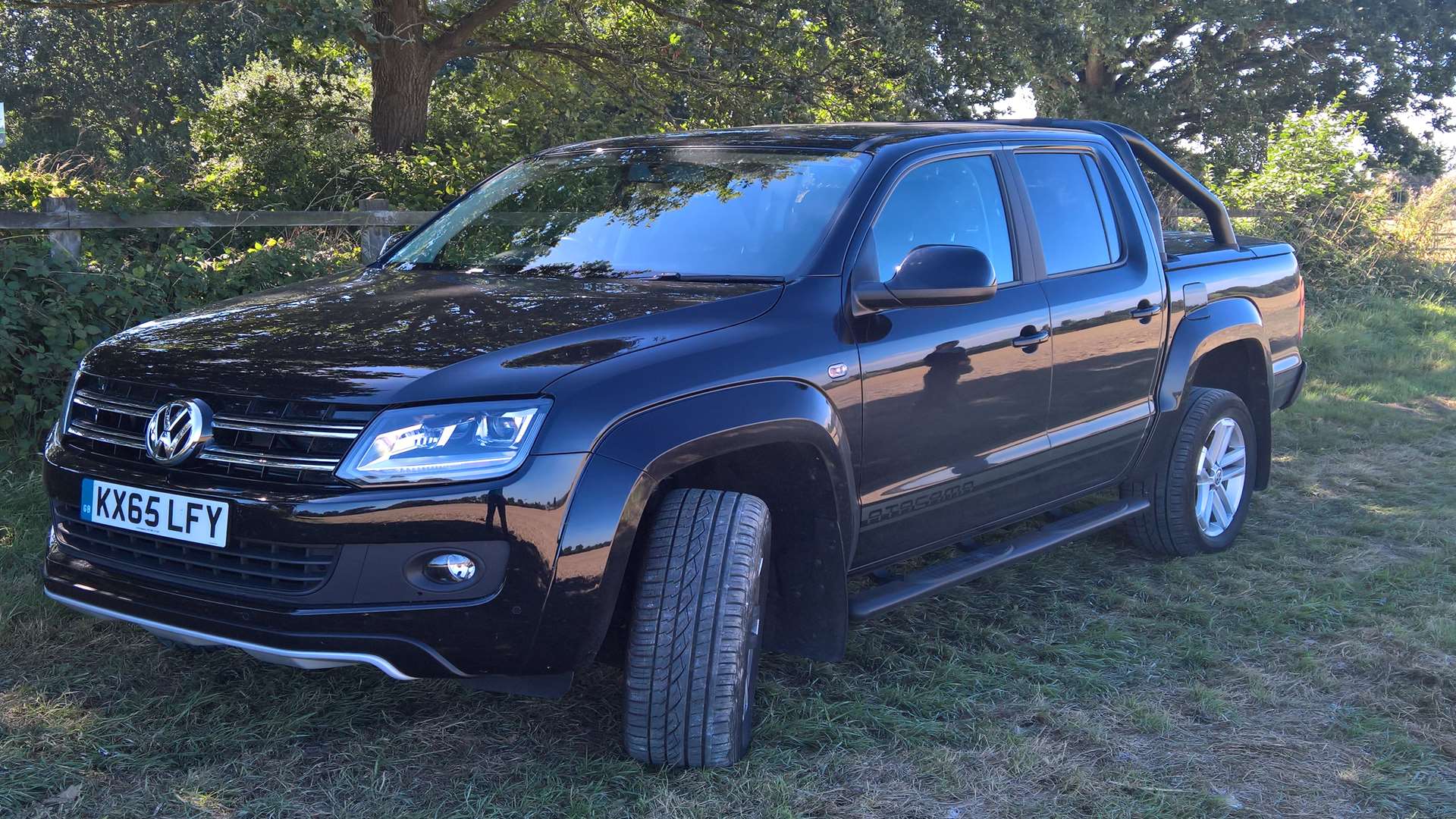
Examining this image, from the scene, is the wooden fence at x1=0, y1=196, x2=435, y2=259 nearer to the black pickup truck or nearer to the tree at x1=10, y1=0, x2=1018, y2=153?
the tree at x1=10, y1=0, x2=1018, y2=153

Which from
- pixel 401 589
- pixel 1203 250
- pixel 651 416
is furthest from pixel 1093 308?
pixel 401 589

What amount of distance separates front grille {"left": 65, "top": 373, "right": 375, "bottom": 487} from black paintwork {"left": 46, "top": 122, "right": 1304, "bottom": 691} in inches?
1.3

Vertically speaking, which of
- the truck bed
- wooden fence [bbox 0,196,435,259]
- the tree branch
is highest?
the tree branch

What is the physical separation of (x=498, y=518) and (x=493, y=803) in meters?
0.75

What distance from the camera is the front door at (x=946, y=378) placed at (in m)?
3.33

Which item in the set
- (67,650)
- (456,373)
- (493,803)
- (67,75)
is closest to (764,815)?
(493,803)

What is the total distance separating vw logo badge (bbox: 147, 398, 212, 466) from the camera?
2.68 metres

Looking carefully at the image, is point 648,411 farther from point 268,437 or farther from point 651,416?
point 268,437

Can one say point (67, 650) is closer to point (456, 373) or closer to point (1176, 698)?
point (456, 373)

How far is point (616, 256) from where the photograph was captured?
361 centimetres

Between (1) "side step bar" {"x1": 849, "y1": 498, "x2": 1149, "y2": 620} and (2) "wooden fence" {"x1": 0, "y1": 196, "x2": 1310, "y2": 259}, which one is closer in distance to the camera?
(1) "side step bar" {"x1": 849, "y1": 498, "x2": 1149, "y2": 620}

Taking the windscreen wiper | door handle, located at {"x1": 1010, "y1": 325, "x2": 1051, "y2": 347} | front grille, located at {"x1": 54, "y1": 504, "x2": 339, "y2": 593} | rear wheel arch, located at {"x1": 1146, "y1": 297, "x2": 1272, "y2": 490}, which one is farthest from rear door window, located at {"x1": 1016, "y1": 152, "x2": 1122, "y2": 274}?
front grille, located at {"x1": 54, "y1": 504, "x2": 339, "y2": 593}

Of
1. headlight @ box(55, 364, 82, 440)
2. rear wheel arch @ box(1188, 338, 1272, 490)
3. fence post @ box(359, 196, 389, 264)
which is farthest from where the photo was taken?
fence post @ box(359, 196, 389, 264)

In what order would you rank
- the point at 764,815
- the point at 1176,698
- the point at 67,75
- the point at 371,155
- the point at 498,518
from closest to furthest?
the point at 498,518, the point at 764,815, the point at 1176,698, the point at 371,155, the point at 67,75
